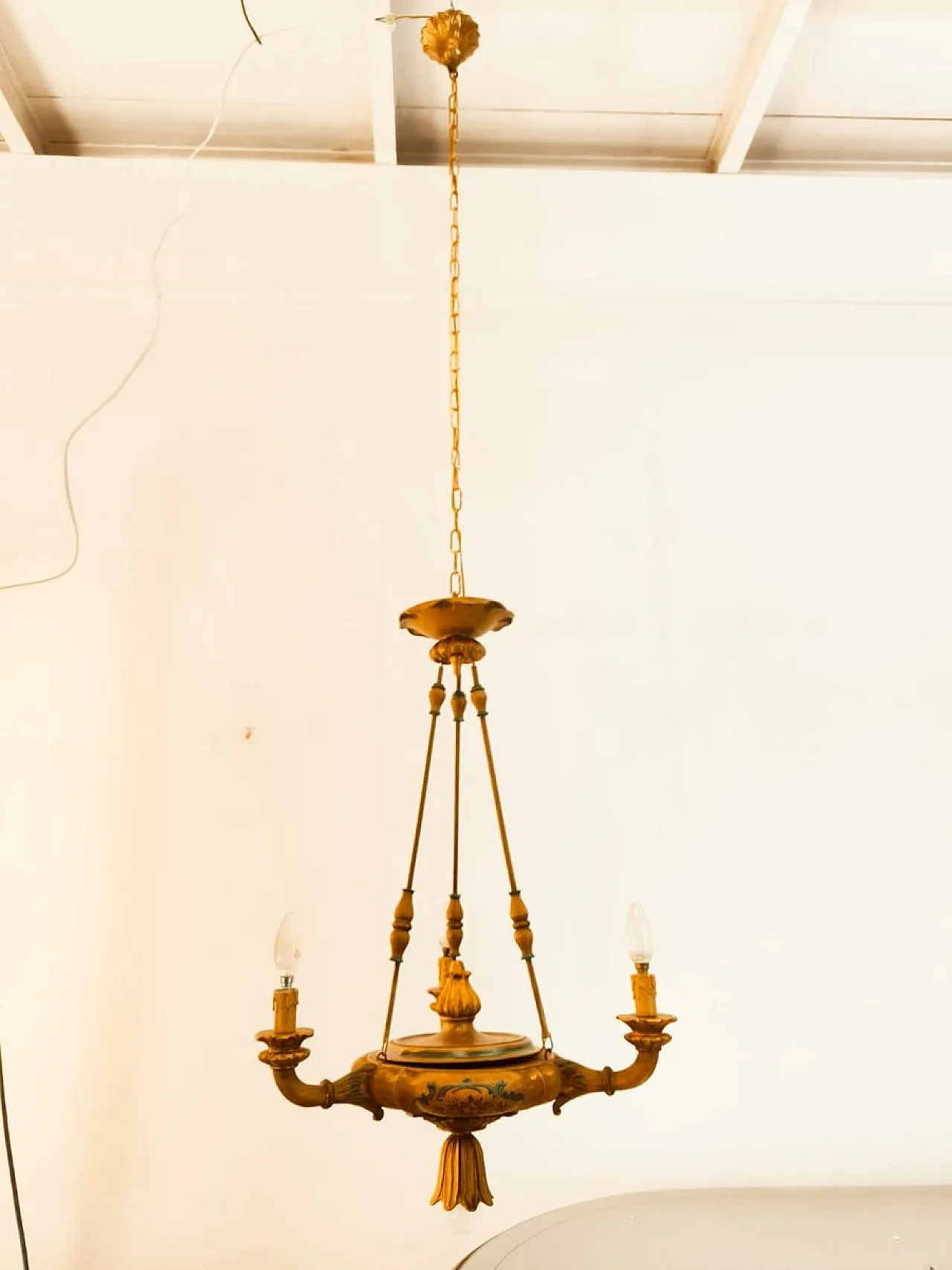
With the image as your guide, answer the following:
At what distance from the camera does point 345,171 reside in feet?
9.27

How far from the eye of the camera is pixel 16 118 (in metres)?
2.67

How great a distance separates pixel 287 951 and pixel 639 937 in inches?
19.0

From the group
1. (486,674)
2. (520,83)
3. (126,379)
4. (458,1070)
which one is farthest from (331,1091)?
(520,83)

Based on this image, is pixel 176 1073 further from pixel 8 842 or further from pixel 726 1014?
pixel 726 1014

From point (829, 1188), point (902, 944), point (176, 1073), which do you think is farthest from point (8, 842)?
point (902, 944)

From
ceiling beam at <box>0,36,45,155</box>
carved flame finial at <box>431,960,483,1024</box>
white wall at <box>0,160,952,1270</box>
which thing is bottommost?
carved flame finial at <box>431,960,483,1024</box>

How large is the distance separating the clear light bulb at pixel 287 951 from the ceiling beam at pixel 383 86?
1747 millimetres

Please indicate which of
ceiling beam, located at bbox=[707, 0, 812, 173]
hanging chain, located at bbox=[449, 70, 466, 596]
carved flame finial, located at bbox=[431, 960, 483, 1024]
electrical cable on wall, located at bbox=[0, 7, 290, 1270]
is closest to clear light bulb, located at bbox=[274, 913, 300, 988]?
carved flame finial, located at bbox=[431, 960, 483, 1024]

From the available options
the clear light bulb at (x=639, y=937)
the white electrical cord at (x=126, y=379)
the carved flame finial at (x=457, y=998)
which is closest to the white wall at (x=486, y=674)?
the white electrical cord at (x=126, y=379)

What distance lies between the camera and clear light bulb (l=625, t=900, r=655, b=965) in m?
1.50

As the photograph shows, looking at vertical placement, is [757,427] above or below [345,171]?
below

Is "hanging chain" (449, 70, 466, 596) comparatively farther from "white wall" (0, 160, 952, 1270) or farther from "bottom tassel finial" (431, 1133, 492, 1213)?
"bottom tassel finial" (431, 1133, 492, 1213)

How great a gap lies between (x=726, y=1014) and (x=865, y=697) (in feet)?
2.88

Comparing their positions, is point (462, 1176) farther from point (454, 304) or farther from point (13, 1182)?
point (454, 304)
